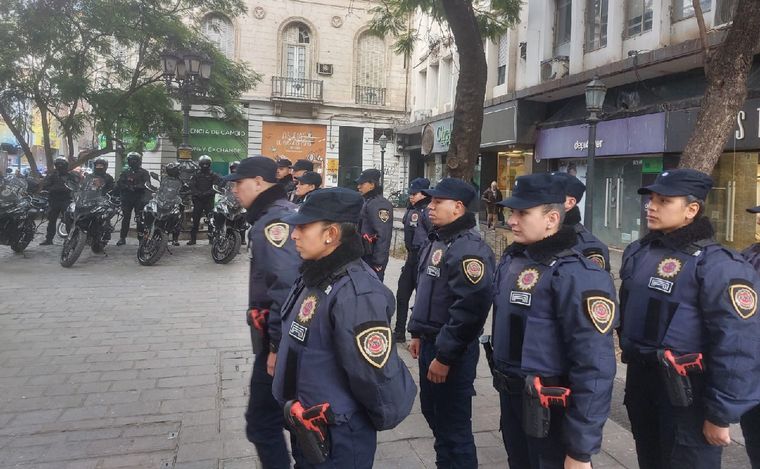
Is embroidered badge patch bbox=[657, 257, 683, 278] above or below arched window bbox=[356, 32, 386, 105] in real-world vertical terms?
below

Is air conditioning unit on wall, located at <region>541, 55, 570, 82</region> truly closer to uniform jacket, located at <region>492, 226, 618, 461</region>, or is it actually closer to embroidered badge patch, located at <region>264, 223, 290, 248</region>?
embroidered badge patch, located at <region>264, 223, 290, 248</region>

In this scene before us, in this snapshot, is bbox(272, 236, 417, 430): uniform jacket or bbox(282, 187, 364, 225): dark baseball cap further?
bbox(282, 187, 364, 225): dark baseball cap

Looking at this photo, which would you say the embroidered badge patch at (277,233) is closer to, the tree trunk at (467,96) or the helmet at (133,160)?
the tree trunk at (467,96)

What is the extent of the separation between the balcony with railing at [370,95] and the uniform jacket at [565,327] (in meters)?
27.8

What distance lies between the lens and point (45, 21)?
1280cm

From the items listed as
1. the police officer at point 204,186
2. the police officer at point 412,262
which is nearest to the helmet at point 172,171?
the police officer at point 204,186

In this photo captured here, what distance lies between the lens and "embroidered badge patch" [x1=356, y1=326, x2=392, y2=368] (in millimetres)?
2135

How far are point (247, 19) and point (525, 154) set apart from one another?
15.9 meters

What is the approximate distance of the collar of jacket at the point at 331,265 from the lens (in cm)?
228

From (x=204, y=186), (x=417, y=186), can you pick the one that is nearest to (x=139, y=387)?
(x=417, y=186)

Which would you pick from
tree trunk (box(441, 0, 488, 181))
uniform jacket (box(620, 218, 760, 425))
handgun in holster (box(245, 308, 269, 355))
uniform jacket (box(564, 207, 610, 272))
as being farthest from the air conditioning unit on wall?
handgun in holster (box(245, 308, 269, 355))

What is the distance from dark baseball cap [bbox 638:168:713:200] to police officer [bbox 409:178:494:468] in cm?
98

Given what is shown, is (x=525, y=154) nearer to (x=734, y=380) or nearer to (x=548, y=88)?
(x=548, y=88)

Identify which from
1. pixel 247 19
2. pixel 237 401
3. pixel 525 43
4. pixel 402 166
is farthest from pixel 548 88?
pixel 247 19
